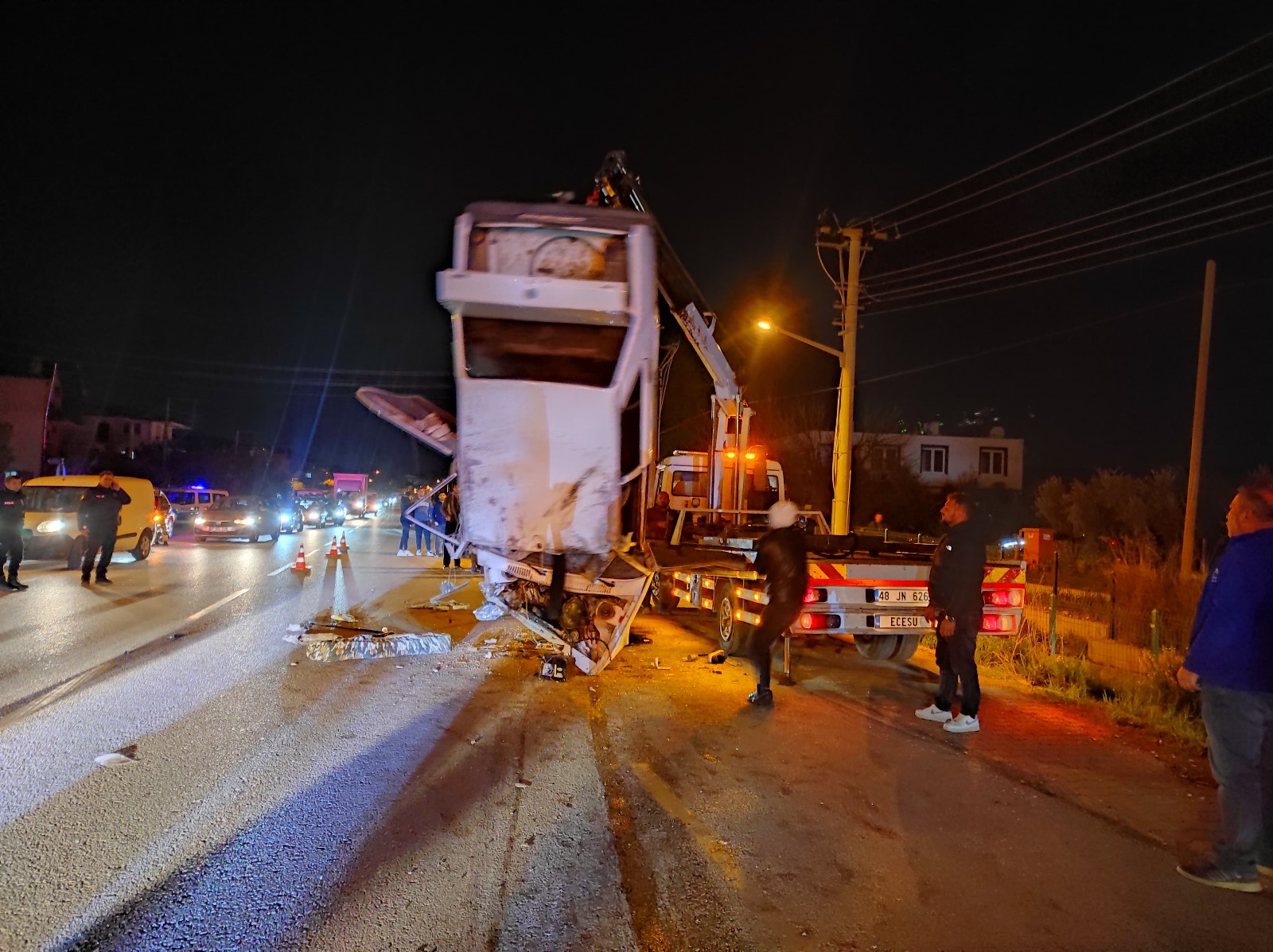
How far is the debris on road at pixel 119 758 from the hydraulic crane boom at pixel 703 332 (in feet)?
16.2

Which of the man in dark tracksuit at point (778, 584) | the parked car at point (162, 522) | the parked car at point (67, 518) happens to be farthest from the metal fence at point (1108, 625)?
the parked car at point (162, 522)

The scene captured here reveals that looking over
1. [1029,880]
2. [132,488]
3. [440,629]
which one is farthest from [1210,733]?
[132,488]

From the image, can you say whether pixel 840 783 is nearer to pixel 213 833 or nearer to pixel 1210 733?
pixel 1210 733

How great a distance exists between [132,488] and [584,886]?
18087mm

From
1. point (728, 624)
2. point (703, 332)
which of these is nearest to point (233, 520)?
point (703, 332)

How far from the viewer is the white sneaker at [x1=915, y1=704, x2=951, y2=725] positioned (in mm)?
6734

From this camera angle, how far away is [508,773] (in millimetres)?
5211

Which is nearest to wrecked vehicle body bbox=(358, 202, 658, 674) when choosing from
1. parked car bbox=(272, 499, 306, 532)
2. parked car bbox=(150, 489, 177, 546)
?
parked car bbox=(150, 489, 177, 546)

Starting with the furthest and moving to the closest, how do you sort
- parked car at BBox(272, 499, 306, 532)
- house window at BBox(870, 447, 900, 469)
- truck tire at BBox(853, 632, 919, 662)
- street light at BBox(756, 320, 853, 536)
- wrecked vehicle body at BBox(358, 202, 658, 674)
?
house window at BBox(870, 447, 900, 469)
parked car at BBox(272, 499, 306, 532)
street light at BBox(756, 320, 853, 536)
truck tire at BBox(853, 632, 919, 662)
wrecked vehicle body at BBox(358, 202, 658, 674)

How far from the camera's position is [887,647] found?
9086 mm

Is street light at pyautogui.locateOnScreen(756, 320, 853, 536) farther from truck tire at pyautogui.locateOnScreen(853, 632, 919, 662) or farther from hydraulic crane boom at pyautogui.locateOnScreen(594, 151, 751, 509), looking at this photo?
truck tire at pyautogui.locateOnScreen(853, 632, 919, 662)

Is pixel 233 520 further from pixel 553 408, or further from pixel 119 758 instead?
pixel 553 408

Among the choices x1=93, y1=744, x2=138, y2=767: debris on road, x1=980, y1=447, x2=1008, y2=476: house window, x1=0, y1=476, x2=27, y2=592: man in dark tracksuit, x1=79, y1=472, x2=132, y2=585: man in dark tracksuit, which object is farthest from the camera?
x1=980, y1=447, x2=1008, y2=476: house window

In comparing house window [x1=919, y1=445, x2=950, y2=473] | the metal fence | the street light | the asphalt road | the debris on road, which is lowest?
the debris on road
